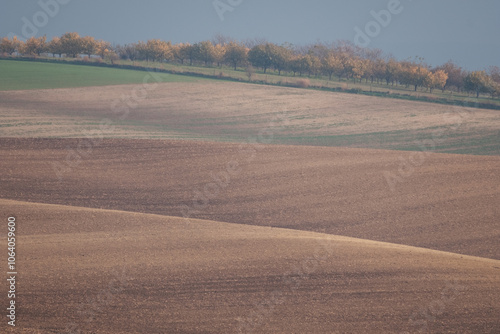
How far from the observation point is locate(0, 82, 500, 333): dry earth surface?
11.6 metres

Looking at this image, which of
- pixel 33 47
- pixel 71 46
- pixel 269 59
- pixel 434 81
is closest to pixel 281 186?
pixel 434 81

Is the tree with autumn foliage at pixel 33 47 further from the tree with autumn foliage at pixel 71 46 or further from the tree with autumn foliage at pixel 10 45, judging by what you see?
the tree with autumn foliage at pixel 71 46

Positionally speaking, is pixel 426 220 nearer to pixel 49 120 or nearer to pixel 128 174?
pixel 128 174

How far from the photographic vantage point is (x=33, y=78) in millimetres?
68250

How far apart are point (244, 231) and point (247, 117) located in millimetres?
37647

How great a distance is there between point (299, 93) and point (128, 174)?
47.6 m

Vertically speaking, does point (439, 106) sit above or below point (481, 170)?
above

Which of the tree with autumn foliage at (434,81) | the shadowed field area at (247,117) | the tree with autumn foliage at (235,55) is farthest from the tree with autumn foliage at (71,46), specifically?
the tree with autumn foliage at (434,81)

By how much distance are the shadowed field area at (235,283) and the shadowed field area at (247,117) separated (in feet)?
75.2

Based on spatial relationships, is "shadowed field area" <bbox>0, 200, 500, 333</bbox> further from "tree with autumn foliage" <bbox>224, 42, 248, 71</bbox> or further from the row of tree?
"tree with autumn foliage" <bbox>224, 42, 248, 71</bbox>

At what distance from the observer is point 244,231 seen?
17938 mm

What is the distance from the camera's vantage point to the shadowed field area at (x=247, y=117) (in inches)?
1625

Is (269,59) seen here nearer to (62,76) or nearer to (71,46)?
(62,76)

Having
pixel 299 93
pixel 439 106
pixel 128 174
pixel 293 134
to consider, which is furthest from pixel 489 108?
pixel 128 174
